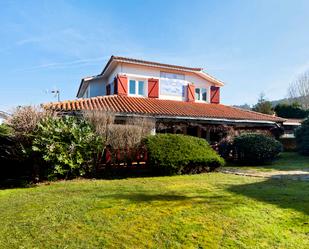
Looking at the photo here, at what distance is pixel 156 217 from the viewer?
5.94 meters

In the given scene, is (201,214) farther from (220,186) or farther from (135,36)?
(135,36)

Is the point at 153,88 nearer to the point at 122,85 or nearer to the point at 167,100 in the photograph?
the point at 167,100

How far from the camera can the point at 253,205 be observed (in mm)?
6887

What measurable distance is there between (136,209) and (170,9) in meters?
12.3

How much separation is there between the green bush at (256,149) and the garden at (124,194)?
6.9 inches

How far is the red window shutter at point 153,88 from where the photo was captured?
23.5 m

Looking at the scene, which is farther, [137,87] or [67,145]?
[137,87]

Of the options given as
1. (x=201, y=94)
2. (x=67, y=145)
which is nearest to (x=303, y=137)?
(x=201, y=94)

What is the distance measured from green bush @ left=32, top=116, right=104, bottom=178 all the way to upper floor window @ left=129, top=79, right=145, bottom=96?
1162 cm

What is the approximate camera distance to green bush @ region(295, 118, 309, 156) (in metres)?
21.8

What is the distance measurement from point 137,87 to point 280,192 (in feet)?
55.3

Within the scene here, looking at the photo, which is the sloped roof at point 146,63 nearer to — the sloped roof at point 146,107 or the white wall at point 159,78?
the white wall at point 159,78

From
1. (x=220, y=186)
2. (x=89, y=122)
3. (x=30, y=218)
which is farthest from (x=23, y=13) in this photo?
(x=220, y=186)

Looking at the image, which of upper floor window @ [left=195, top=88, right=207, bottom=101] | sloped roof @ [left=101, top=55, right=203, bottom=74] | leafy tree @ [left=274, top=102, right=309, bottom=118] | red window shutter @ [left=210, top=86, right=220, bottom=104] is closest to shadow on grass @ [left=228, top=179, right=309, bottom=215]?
sloped roof @ [left=101, top=55, right=203, bottom=74]
